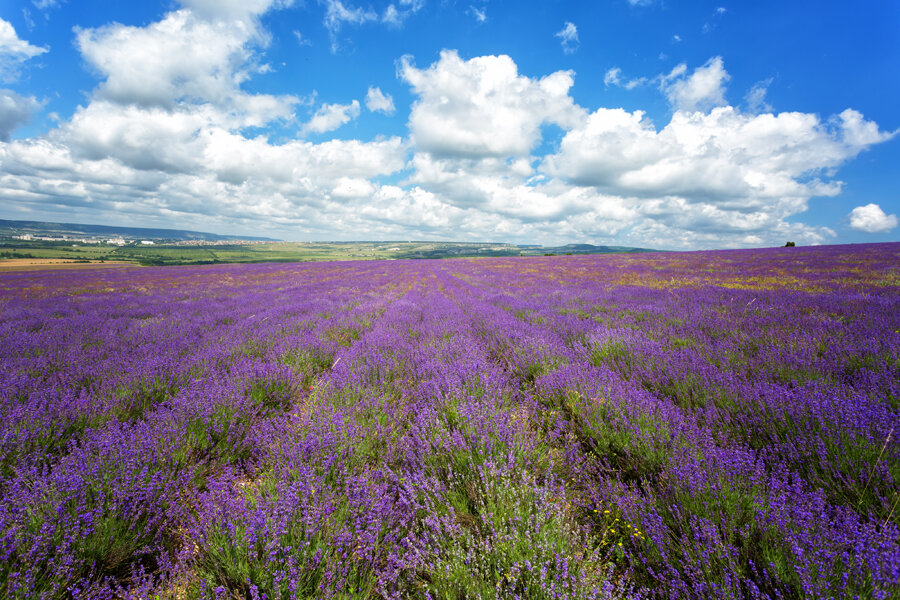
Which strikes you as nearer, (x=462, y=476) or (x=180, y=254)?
(x=462, y=476)

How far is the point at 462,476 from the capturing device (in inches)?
78.8

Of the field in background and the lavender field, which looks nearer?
the lavender field

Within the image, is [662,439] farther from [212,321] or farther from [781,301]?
[212,321]

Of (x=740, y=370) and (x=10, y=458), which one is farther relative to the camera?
(x=740, y=370)

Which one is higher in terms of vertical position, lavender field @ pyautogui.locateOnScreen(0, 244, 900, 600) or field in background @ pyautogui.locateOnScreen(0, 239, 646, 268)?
field in background @ pyautogui.locateOnScreen(0, 239, 646, 268)

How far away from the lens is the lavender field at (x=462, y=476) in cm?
130

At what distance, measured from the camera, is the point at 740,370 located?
3092 millimetres

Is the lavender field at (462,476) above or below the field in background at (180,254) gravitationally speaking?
below

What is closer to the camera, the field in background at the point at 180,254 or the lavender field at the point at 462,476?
the lavender field at the point at 462,476

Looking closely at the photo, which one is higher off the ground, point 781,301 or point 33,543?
point 781,301

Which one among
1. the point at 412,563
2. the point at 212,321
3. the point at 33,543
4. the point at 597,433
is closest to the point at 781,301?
the point at 597,433

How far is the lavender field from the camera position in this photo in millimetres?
1296

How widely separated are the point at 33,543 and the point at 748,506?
3084 millimetres

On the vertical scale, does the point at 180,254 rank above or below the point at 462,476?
above
